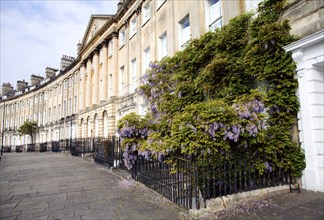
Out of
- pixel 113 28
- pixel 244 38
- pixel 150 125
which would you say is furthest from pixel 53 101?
pixel 244 38

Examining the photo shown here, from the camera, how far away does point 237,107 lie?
6.16 metres

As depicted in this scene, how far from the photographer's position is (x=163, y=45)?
48.4ft

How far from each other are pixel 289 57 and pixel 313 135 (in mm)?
2184

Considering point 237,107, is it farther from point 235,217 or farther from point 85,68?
point 85,68

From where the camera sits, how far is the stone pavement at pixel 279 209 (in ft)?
13.9

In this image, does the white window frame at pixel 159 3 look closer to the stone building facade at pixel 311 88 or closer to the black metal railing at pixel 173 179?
the stone building facade at pixel 311 88

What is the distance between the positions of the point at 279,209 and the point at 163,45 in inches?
477

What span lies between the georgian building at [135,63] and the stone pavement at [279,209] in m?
0.74

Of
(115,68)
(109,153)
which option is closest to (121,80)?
(115,68)

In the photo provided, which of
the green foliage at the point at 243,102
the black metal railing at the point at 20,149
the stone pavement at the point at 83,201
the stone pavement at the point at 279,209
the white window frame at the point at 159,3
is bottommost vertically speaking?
the black metal railing at the point at 20,149

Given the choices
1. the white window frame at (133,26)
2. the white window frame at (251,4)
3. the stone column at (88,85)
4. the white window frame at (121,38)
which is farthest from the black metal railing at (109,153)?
the stone column at (88,85)

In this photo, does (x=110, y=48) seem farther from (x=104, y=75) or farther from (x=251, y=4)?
(x=251, y=4)

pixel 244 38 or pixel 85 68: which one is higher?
pixel 85 68

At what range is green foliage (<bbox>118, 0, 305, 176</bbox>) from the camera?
5434 millimetres
